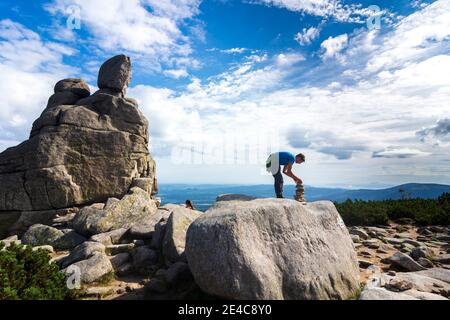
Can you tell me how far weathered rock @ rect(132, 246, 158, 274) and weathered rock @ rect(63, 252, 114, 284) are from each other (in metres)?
0.99

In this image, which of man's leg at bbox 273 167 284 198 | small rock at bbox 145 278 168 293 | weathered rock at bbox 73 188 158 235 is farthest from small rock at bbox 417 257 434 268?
weathered rock at bbox 73 188 158 235

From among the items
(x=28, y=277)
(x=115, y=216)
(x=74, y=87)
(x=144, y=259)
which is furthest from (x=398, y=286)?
(x=74, y=87)

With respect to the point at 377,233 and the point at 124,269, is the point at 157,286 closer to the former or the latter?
the point at 124,269

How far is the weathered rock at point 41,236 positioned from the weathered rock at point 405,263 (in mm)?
15792

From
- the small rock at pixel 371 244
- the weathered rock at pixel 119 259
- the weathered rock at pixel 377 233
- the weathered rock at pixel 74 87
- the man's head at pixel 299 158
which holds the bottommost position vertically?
the weathered rock at pixel 377 233

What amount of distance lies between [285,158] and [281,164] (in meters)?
0.38

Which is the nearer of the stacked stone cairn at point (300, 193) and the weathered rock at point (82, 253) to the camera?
the weathered rock at point (82, 253)

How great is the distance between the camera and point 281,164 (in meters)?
14.2

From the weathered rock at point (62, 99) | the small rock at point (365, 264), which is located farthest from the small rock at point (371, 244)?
the weathered rock at point (62, 99)

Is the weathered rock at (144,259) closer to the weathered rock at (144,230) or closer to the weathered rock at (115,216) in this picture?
the weathered rock at (144,230)

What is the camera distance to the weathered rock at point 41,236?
14.5 m

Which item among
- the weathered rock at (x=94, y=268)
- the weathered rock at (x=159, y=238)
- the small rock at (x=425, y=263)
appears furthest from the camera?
the weathered rock at (x=159, y=238)
